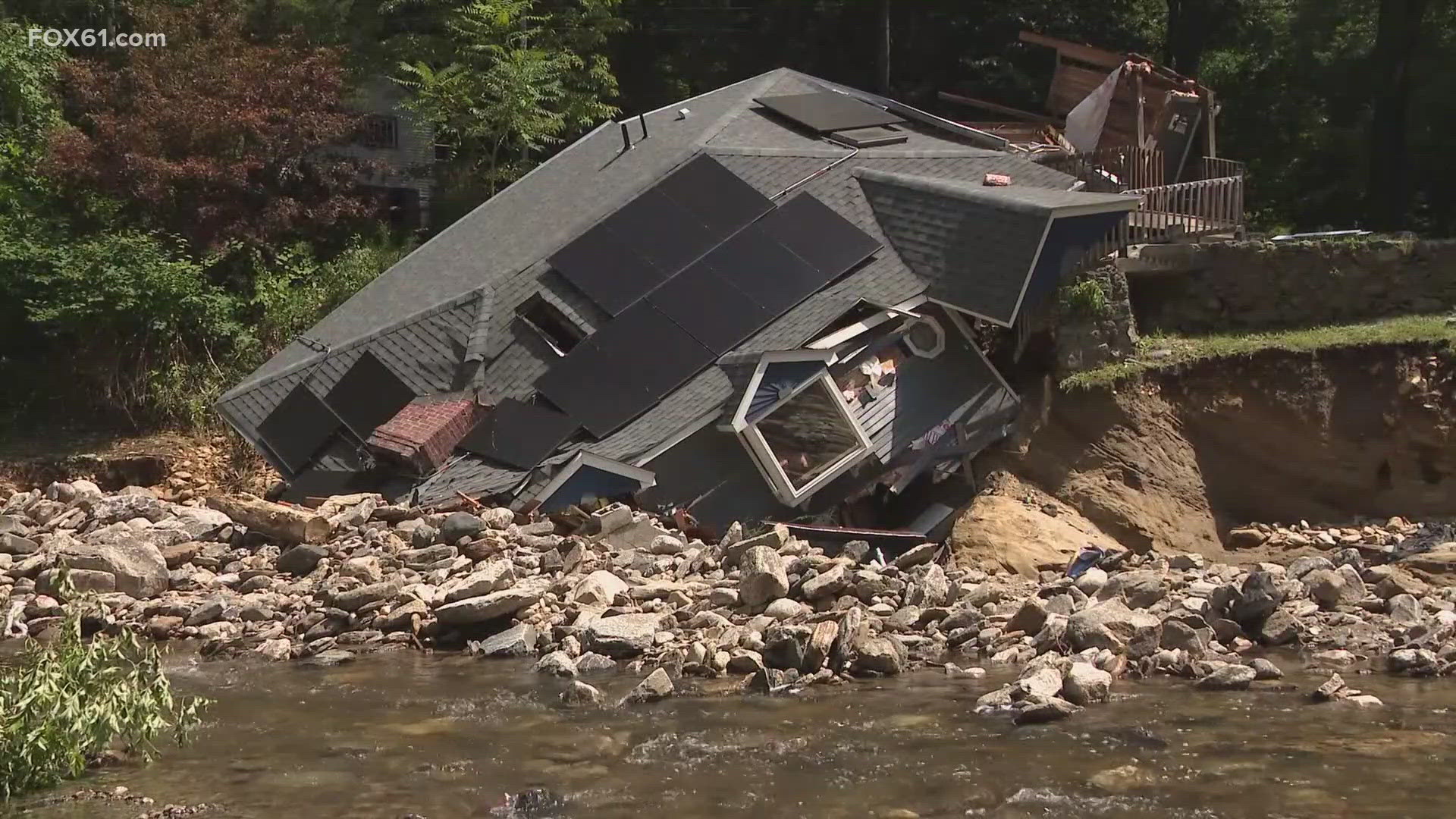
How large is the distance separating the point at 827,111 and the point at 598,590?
Answer: 970cm

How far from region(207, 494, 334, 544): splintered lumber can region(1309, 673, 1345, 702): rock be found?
941 centimetres

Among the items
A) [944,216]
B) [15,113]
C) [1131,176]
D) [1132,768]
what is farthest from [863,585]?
[15,113]

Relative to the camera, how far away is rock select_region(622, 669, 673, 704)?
41.6 ft

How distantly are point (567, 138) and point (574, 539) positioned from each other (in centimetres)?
1323

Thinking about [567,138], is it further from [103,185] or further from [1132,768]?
[1132,768]

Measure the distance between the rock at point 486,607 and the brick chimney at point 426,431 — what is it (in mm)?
3688

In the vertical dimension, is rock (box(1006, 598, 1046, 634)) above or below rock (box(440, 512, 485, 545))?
below

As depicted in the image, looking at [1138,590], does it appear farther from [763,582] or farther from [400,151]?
[400,151]

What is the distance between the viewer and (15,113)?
2767cm

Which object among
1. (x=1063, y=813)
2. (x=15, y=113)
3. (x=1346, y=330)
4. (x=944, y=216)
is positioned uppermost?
(x=15, y=113)

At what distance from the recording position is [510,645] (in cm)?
1436

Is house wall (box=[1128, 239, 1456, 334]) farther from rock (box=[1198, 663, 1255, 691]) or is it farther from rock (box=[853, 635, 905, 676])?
rock (box=[853, 635, 905, 676])

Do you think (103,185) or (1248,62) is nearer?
(103,185)

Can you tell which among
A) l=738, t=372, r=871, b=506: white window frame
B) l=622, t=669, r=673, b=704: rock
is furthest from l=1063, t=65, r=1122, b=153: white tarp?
l=622, t=669, r=673, b=704: rock
